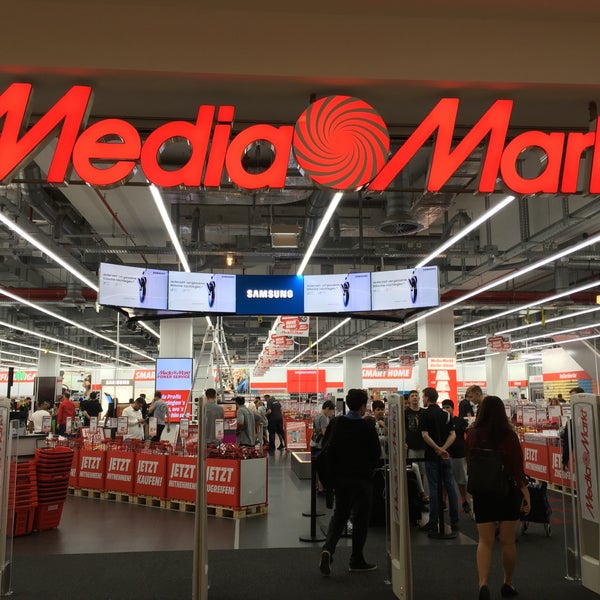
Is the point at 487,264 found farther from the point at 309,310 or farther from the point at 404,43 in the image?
the point at 404,43

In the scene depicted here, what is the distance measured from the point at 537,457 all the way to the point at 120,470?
7173 mm

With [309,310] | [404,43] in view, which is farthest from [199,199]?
[404,43]

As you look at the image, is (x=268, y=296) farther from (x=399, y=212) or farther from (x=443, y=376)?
(x=443, y=376)

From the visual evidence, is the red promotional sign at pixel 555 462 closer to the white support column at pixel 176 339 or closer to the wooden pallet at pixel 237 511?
the wooden pallet at pixel 237 511

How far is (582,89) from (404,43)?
5.15 ft

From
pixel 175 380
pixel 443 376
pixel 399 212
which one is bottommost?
pixel 175 380

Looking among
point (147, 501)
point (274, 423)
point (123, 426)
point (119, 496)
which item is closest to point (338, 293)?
point (147, 501)

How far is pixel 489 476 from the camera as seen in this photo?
4.56 metres

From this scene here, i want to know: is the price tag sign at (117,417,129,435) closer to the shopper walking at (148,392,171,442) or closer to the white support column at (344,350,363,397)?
the shopper walking at (148,392,171,442)

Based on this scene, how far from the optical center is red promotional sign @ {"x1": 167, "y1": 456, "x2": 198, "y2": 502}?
8.70 meters

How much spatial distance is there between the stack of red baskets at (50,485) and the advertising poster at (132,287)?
2041 millimetres

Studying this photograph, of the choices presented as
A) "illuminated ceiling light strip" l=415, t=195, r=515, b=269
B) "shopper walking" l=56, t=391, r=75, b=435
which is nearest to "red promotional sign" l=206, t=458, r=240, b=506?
"illuminated ceiling light strip" l=415, t=195, r=515, b=269

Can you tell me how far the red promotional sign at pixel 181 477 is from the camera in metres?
Result: 8.70

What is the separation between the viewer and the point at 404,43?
17.1 ft
